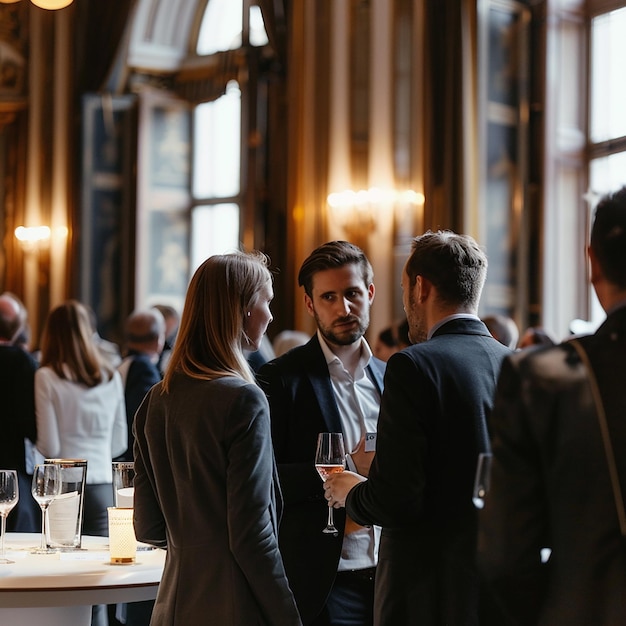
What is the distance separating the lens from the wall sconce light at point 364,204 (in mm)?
8016

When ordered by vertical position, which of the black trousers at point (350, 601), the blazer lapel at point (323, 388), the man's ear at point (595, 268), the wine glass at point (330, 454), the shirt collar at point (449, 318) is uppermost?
the man's ear at point (595, 268)

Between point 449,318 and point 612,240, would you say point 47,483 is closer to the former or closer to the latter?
point 449,318

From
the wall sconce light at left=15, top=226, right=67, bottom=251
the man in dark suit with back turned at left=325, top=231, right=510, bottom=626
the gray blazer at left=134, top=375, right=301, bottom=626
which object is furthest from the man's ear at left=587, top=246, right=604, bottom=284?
the wall sconce light at left=15, top=226, right=67, bottom=251

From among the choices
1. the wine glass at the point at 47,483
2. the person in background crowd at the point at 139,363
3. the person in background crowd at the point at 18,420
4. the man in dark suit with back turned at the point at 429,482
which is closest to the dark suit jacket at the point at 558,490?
the man in dark suit with back turned at the point at 429,482

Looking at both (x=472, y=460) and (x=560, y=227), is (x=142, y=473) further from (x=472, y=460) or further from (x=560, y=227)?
(x=560, y=227)

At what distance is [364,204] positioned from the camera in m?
8.25

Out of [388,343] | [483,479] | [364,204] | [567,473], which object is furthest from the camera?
[364,204]

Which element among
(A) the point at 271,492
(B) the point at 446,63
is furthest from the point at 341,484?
(B) the point at 446,63

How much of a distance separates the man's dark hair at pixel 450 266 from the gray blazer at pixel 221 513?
0.49 metres

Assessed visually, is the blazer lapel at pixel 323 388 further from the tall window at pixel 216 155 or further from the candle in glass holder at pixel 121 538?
the tall window at pixel 216 155

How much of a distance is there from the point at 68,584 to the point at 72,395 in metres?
2.25

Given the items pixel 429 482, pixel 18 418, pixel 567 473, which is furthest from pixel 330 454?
pixel 18 418

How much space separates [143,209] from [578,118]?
5.03 metres

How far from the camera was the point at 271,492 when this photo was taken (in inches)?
95.8
